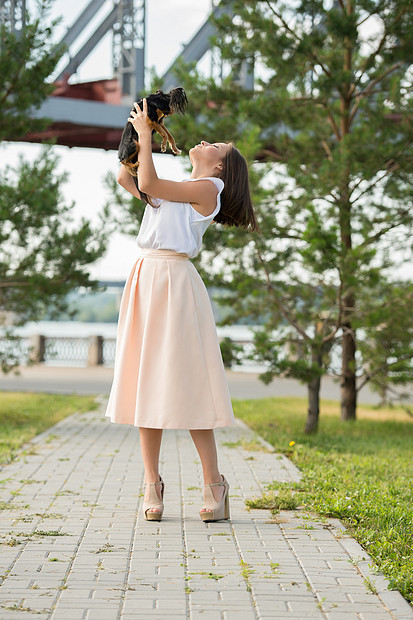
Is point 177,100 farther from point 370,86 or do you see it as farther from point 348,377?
point 348,377

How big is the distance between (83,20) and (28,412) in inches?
675

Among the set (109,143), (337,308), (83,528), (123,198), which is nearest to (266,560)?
(83,528)

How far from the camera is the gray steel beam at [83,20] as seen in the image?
963 inches

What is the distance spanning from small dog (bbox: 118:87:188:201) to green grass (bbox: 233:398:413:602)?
74.6 inches

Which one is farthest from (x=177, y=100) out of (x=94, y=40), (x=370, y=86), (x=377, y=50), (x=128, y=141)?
(x=94, y=40)

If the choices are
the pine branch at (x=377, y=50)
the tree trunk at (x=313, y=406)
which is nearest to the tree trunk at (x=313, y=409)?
the tree trunk at (x=313, y=406)

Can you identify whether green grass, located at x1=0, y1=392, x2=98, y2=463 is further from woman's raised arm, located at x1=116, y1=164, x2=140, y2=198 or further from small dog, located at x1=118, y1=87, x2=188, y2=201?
small dog, located at x1=118, y1=87, x2=188, y2=201

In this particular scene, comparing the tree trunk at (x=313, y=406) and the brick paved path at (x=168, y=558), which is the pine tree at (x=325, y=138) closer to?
the tree trunk at (x=313, y=406)

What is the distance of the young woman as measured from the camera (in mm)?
3883

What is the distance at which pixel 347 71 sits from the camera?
9031 mm

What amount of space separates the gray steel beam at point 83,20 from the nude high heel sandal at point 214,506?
881 inches

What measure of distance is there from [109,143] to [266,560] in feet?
67.2

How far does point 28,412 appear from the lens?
10648 millimetres

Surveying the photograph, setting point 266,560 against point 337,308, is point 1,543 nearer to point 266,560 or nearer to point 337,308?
point 266,560
